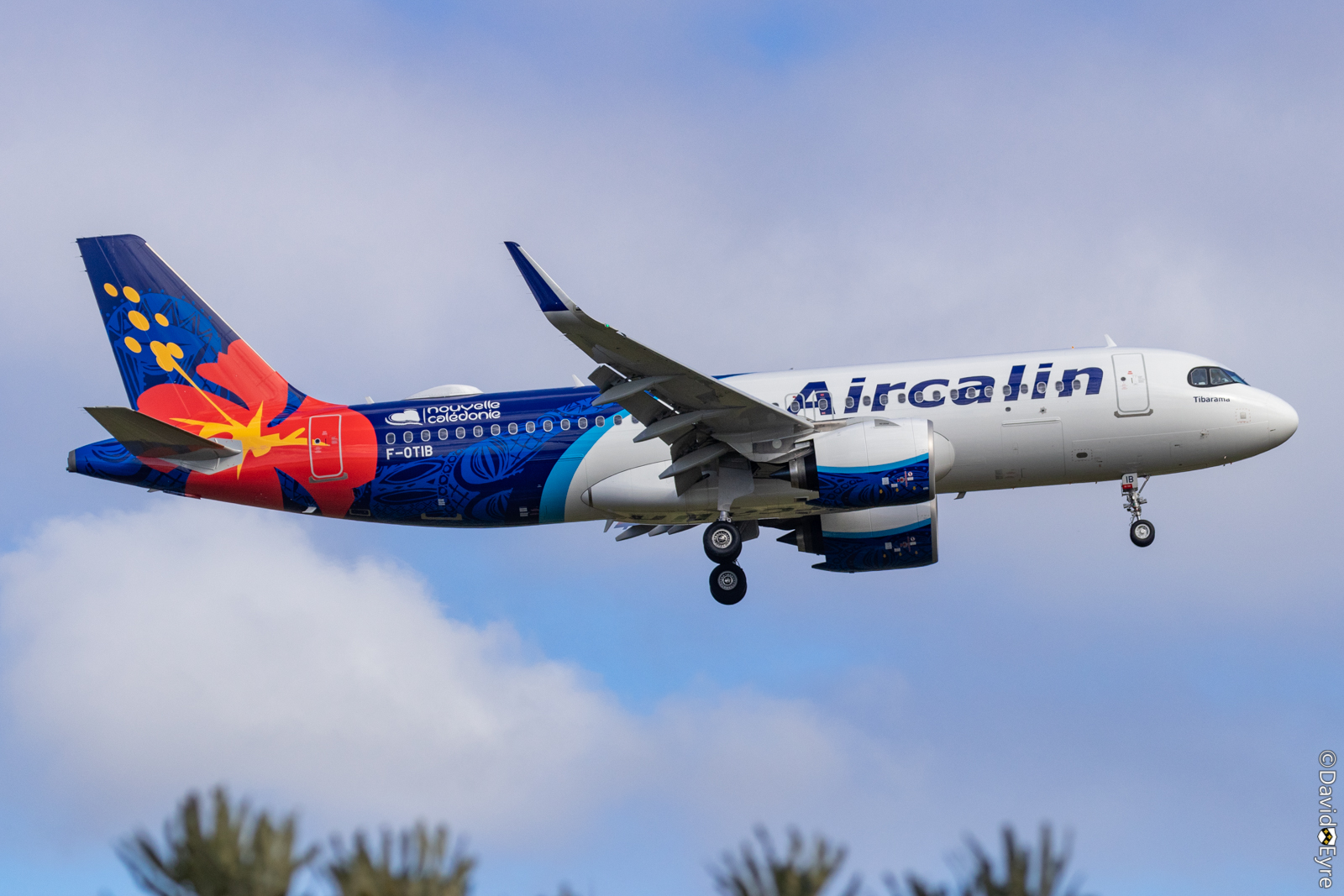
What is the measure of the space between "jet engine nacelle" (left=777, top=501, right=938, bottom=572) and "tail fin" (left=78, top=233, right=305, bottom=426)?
45.9ft

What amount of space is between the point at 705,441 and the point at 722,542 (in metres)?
2.89

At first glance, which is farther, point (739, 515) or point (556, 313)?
point (739, 515)

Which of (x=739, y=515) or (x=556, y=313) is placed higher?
(x=556, y=313)

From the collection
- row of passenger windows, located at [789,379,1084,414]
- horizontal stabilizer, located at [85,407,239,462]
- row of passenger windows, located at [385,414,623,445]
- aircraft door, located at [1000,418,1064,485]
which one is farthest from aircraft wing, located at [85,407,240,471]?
aircraft door, located at [1000,418,1064,485]

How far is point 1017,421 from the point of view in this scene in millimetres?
36062

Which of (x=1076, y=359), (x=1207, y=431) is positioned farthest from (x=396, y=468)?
(x=1207, y=431)

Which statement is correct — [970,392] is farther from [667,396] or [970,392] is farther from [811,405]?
[667,396]

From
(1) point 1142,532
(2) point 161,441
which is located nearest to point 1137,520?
(1) point 1142,532

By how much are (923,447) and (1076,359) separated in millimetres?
4961

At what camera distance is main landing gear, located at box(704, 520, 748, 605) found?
37500 millimetres

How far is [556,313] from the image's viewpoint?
31.1 metres

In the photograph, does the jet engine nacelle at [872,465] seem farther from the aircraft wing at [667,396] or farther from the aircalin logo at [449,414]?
the aircalin logo at [449,414]

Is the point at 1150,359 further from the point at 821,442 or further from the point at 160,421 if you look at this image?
the point at 160,421

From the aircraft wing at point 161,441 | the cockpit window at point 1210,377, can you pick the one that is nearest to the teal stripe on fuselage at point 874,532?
the cockpit window at point 1210,377
